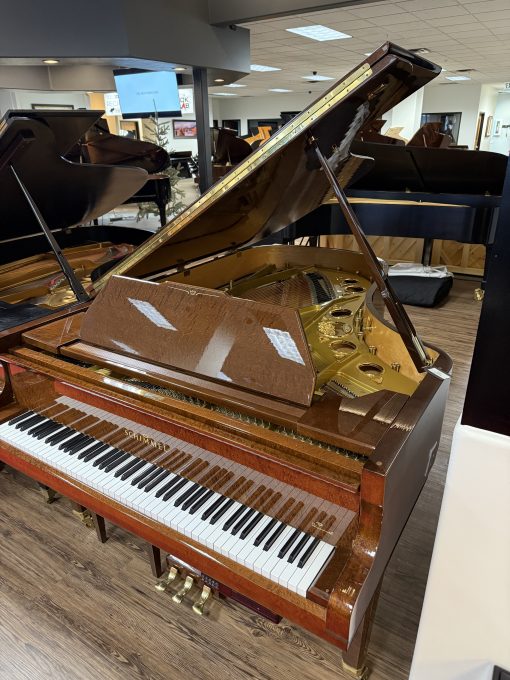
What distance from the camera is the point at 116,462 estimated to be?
6.30 ft

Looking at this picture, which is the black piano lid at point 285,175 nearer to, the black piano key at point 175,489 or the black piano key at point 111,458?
the black piano key at point 111,458

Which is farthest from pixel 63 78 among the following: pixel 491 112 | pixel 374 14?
pixel 491 112

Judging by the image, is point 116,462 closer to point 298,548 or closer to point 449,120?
point 298,548

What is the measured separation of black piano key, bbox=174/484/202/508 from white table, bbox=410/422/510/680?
85 centimetres

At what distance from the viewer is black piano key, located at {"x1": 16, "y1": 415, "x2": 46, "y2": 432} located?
216cm

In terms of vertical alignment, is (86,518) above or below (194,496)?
below

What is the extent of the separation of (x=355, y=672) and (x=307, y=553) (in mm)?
704

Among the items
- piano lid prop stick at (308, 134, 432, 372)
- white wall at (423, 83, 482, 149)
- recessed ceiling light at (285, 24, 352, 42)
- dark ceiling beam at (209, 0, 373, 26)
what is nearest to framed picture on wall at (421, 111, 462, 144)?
white wall at (423, 83, 482, 149)

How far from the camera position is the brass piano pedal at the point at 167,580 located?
7.31 ft

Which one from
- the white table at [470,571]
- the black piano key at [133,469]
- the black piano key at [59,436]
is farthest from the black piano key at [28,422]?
the white table at [470,571]

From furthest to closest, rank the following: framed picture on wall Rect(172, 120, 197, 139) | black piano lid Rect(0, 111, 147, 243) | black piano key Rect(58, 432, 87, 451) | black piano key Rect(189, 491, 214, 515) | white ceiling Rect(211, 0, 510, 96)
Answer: framed picture on wall Rect(172, 120, 197, 139) → white ceiling Rect(211, 0, 510, 96) → black piano lid Rect(0, 111, 147, 243) → black piano key Rect(58, 432, 87, 451) → black piano key Rect(189, 491, 214, 515)

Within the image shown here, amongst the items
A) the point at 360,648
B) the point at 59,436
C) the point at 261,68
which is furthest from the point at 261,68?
the point at 360,648

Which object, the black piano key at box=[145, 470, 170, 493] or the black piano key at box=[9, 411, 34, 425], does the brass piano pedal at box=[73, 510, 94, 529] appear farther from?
the black piano key at box=[145, 470, 170, 493]

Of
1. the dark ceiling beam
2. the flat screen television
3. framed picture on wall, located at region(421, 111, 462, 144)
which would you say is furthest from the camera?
framed picture on wall, located at region(421, 111, 462, 144)
